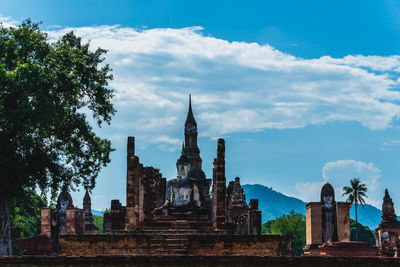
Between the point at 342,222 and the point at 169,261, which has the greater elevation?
the point at 342,222

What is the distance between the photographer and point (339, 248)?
22641mm

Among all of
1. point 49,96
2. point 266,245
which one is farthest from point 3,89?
point 266,245

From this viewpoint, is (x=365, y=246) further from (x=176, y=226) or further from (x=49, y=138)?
(x=49, y=138)

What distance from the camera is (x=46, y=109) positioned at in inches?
893

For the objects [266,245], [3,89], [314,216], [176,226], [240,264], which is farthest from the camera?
[314,216]

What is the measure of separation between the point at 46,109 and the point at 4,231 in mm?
4953

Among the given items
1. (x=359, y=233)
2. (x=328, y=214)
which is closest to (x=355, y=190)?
(x=359, y=233)

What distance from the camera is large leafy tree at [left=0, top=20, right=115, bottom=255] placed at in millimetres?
22547

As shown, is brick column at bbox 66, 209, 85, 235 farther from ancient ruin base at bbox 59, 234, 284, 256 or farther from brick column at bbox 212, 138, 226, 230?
ancient ruin base at bbox 59, 234, 284, 256

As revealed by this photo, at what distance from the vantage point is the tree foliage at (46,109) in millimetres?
22531

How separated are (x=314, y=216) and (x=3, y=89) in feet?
44.5

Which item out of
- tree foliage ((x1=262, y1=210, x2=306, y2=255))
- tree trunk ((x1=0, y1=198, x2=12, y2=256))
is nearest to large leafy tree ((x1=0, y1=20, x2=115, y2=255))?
tree trunk ((x1=0, y1=198, x2=12, y2=256))

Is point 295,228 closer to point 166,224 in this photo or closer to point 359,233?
point 359,233

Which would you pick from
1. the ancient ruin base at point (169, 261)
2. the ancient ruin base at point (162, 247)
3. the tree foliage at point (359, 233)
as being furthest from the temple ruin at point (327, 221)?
the tree foliage at point (359, 233)
